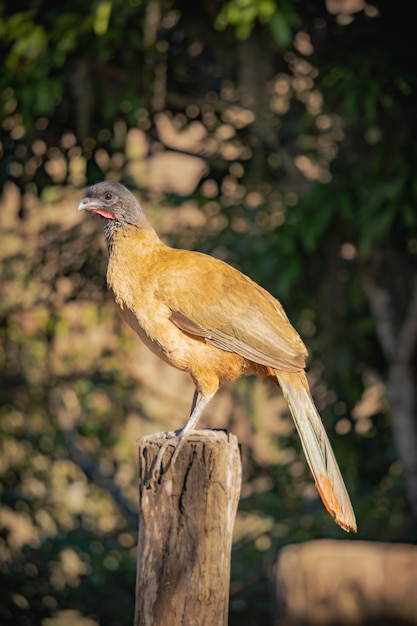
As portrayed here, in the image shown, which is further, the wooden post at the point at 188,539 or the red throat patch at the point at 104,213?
the red throat patch at the point at 104,213

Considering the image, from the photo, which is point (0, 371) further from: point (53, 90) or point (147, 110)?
point (53, 90)

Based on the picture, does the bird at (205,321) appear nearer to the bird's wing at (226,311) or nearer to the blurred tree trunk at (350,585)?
the bird's wing at (226,311)

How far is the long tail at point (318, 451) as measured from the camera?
142 inches

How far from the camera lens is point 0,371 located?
905cm

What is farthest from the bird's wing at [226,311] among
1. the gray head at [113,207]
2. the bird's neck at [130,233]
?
the gray head at [113,207]

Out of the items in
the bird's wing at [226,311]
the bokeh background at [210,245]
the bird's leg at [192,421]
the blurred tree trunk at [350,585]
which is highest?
the blurred tree trunk at [350,585]

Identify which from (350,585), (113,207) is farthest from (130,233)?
(350,585)

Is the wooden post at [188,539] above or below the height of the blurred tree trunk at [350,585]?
below

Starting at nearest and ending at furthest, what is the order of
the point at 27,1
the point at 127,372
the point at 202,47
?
the point at 27,1, the point at 202,47, the point at 127,372

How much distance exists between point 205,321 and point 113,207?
0.61 metres

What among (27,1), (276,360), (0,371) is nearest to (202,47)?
(27,1)

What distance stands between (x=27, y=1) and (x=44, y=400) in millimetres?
3745

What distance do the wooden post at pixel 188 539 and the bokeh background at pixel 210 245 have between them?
2.76 metres

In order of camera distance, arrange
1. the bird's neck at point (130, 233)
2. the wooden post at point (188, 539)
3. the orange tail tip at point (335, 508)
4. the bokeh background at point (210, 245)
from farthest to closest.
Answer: the bokeh background at point (210, 245) → the bird's neck at point (130, 233) → the orange tail tip at point (335, 508) → the wooden post at point (188, 539)
